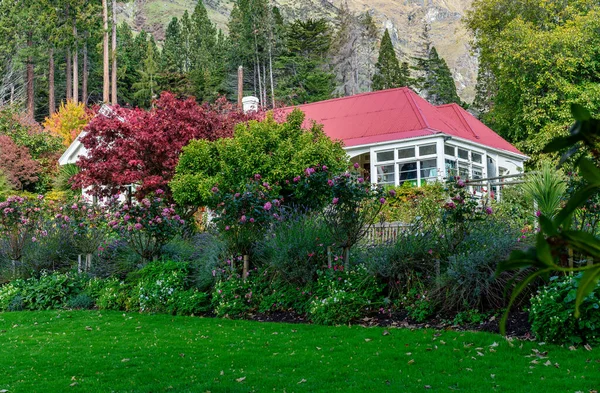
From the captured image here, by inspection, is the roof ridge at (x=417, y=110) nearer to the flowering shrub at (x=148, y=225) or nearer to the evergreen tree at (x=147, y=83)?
the flowering shrub at (x=148, y=225)

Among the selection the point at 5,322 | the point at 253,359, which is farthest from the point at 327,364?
the point at 5,322

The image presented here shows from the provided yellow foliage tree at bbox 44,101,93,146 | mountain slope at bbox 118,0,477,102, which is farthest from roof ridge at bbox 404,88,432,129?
mountain slope at bbox 118,0,477,102

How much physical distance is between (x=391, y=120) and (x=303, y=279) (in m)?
14.5

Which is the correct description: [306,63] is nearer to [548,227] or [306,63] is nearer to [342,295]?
[342,295]

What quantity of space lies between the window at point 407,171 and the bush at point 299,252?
40.5ft

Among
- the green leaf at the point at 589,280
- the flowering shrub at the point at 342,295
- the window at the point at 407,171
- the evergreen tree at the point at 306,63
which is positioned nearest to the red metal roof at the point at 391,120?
the window at the point at 407,171

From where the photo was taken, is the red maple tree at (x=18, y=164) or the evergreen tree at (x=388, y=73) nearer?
the red maple tree at (x=18, y=164)

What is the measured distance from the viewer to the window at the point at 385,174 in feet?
71.8

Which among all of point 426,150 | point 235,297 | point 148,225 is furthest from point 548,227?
point 426,150

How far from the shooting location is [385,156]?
22.3 metres

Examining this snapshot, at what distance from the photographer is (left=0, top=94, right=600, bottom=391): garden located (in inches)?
243

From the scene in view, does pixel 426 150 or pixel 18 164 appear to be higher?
pixel 18 164

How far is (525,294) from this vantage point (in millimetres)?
7496

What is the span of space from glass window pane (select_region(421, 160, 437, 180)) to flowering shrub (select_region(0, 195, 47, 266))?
12.7 meters
